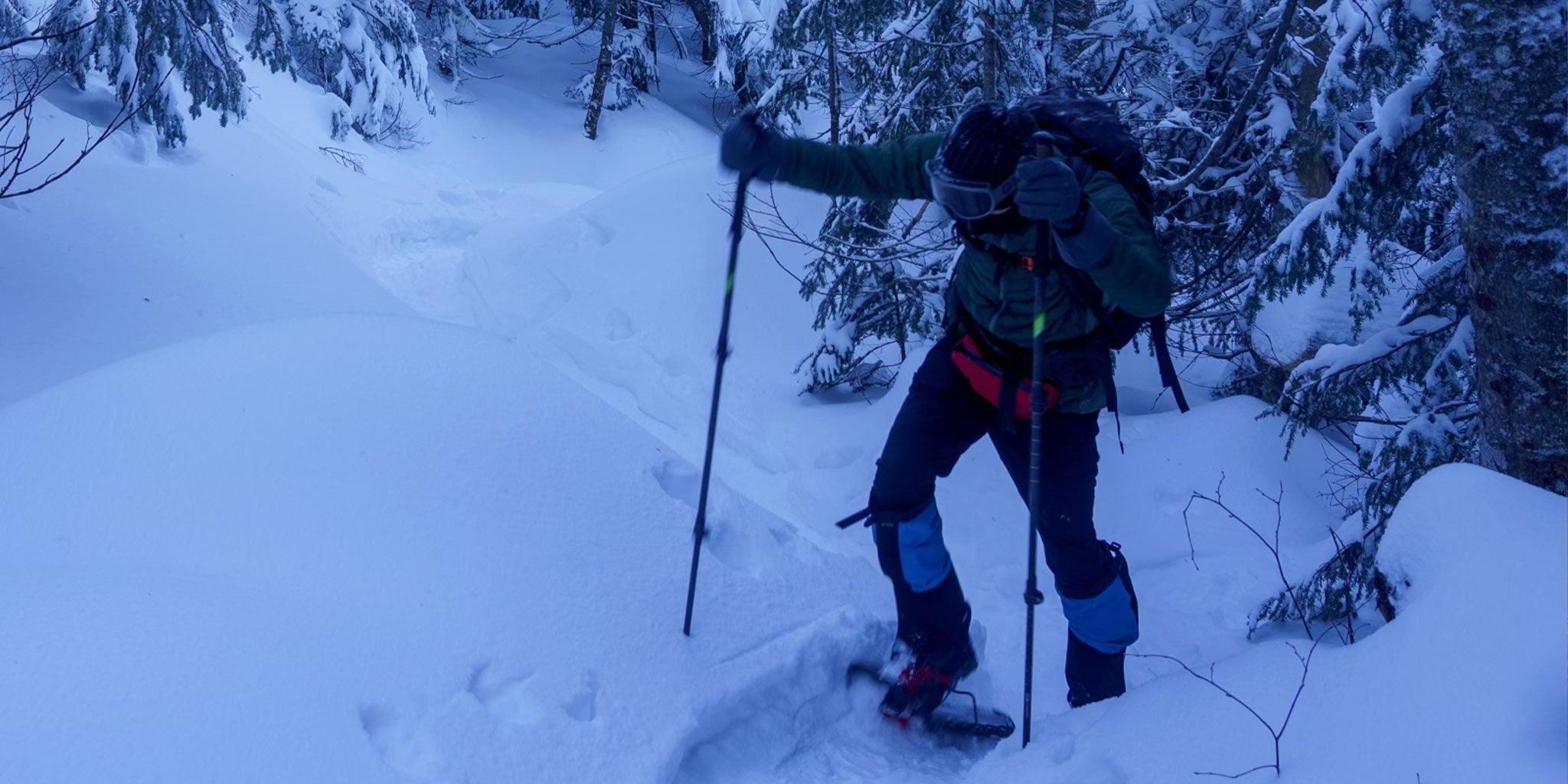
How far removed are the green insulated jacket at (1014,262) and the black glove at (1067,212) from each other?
0.19 ft

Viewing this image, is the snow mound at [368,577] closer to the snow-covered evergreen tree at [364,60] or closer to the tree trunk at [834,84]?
the tree trunk at [834,84]

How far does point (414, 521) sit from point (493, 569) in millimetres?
332

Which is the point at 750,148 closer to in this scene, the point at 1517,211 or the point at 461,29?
the point at 1517,211

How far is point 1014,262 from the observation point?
3.09 meters

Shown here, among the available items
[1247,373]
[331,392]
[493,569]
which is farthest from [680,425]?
[1247,373]

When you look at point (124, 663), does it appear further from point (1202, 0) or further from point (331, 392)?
point (1202, 0)

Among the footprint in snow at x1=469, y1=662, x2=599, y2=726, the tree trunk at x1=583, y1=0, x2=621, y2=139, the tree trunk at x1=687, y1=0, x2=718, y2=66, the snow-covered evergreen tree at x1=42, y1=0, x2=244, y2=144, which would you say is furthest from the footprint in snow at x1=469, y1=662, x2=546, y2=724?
the tree trunk at x1=583, y1=0, x2=621, y2=139

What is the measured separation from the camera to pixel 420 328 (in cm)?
447

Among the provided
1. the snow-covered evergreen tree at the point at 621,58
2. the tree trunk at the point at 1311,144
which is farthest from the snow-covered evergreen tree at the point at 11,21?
the snow-covered evergreen tree at the point at 621,58

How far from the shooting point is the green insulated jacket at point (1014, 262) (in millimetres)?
2717

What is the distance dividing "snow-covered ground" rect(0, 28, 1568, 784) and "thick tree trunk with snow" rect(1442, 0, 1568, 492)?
450 millimetres

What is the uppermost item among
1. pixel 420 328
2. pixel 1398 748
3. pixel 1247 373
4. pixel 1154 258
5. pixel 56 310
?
pixel 1154 258

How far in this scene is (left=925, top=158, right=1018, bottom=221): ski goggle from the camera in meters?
2.94

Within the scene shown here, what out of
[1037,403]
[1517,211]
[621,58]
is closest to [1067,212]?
[1037,403]
